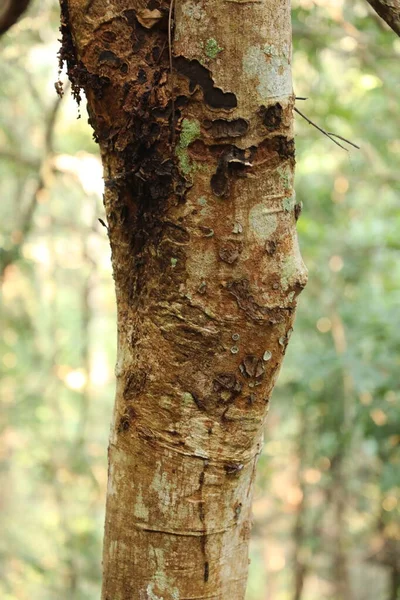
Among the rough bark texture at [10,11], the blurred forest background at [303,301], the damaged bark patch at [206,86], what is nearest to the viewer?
the damaged bark patch at [206,86]

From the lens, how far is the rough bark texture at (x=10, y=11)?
150 centimetres

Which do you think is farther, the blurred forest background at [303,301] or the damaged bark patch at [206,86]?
the blurred forest background at [303,301]

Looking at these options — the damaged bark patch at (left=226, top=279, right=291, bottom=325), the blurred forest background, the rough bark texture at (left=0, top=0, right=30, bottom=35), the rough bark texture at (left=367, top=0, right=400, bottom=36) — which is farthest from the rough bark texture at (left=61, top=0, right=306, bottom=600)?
the blurred forest background

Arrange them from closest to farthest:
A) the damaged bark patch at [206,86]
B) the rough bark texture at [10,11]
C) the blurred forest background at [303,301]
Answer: the damaged bark patch at [206,86] < the rough bark texture at [10,11] < the blurred forest background at [303,301]

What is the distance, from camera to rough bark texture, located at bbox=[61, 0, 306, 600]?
96cm

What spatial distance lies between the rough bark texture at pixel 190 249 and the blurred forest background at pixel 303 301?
1.93 metres

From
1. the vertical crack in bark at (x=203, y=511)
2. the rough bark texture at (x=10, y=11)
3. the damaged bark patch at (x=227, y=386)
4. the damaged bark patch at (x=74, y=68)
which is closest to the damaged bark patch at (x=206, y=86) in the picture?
the damaged bark patch at (x=74, y=68)

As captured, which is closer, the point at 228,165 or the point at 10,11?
the point at 228,165

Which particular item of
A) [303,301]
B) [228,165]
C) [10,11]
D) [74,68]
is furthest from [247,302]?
[303,301]

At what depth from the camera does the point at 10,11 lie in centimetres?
151

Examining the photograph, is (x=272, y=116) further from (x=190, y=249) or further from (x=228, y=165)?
(x=190, y=249)

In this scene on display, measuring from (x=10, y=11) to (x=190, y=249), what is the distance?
0.93 meters

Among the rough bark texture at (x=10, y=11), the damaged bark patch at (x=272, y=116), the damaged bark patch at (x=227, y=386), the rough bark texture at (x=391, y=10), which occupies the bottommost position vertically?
the damaged bark patch at (x=227, y=386)

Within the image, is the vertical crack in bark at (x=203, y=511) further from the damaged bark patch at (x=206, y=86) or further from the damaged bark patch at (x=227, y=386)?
the damaged bark patch at (x=206, y=86)
